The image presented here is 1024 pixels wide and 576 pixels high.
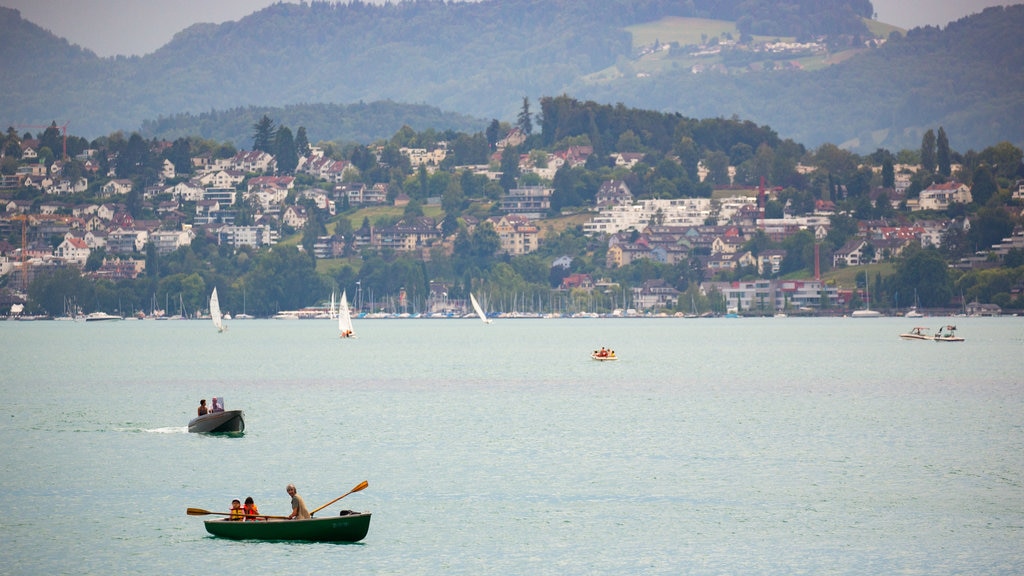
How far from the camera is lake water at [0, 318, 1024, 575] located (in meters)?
39.9

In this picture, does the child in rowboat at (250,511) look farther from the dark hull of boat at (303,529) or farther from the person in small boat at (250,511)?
the dark hull of boat at (303,529)

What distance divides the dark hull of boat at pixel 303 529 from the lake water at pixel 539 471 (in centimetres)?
34

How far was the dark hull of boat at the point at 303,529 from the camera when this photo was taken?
4006 cm

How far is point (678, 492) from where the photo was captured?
161ft

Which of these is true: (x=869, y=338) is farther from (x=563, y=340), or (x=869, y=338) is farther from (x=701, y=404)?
(x=701, y=404)

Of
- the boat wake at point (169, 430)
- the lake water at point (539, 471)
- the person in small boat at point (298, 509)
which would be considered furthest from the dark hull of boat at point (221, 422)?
the person in small boat at point (298, 509)

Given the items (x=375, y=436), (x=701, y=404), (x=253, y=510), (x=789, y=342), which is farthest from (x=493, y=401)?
(x=789, y=342)

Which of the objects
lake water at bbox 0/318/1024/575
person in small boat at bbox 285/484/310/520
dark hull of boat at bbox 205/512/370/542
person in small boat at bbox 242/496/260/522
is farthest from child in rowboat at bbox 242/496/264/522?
person in small boat at bbox 285/484/310/520

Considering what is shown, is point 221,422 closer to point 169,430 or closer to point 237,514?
point 169,430

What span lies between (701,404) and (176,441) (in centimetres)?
2998

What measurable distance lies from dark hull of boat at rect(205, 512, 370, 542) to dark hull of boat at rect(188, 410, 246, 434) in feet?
74.4

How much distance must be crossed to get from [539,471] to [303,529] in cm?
1512

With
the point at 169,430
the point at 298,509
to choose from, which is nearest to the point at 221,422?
the point at 169,430

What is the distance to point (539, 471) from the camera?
53969 mm
